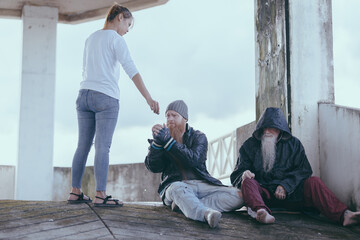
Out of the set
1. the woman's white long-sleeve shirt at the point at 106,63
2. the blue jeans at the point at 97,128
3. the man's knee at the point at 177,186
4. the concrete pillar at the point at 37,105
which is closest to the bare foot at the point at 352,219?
the man's knee at the point at 177,186

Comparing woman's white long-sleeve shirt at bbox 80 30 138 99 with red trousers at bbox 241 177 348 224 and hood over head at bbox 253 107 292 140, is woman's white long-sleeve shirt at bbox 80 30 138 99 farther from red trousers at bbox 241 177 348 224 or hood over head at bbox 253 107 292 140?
red trousers at bbox 241 177 348 224

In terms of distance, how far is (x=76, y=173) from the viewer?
5.97m

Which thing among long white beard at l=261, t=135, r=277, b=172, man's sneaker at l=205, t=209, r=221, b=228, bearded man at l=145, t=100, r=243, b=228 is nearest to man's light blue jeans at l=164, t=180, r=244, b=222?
bearded man at l=145, t=100, r=243, b=228

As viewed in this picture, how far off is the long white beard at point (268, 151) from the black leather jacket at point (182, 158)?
52 centimetres

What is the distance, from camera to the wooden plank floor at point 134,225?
480 cm

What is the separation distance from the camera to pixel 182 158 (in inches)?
236

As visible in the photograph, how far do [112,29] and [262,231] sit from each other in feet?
7.96

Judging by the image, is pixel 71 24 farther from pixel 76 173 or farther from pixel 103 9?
pixel 76 173

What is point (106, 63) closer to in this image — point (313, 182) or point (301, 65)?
point (313, 182)

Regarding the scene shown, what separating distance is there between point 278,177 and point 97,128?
1875 mm

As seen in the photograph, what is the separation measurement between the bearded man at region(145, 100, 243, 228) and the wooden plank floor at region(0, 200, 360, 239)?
0.52 ft

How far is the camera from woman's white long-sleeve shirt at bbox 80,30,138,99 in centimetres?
581

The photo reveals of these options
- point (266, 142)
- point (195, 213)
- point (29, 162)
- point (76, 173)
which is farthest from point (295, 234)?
point (29, 162)

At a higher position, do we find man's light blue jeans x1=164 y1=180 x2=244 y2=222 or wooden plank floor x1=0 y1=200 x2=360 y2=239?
man's light blue jeans x1=164 y1=180 x2=244 y2=222
